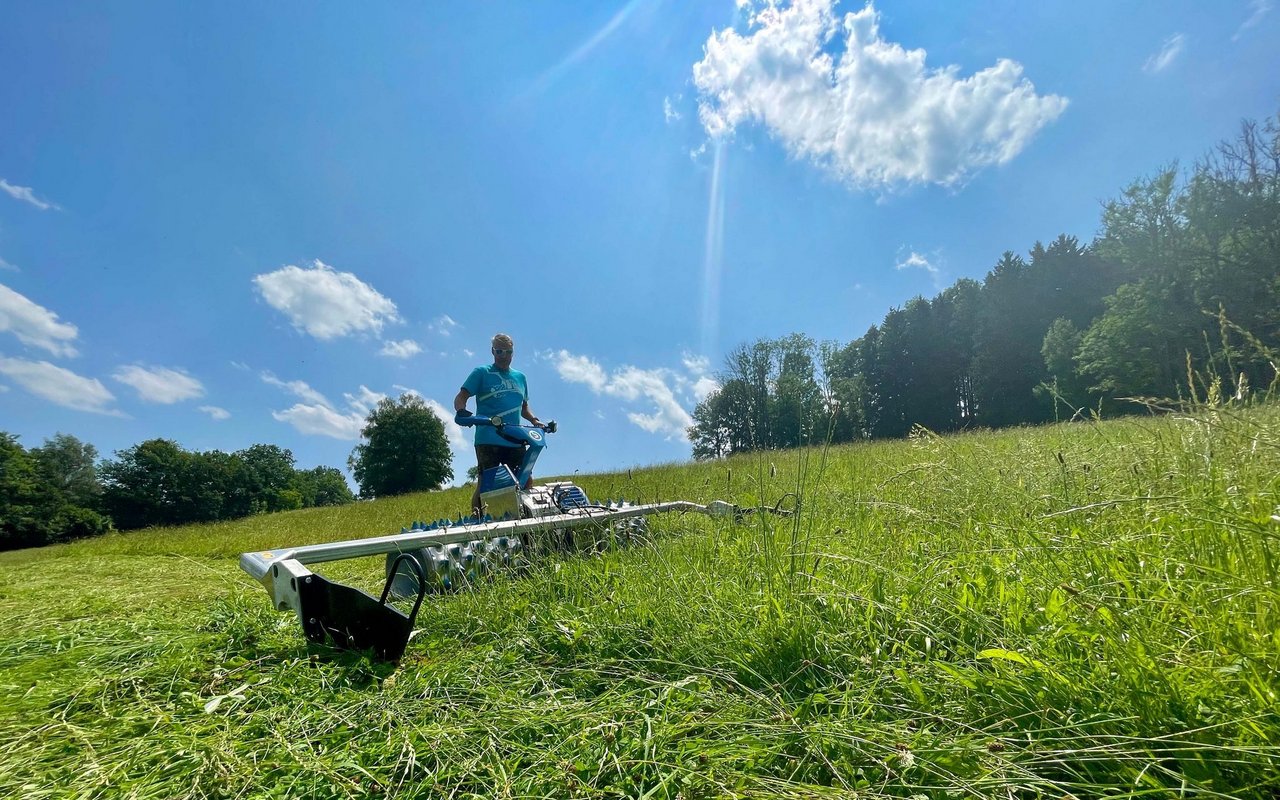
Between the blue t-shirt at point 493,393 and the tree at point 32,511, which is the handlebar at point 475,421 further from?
the tree at point 32,511

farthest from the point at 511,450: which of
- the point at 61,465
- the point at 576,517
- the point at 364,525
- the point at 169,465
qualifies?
the point at 61,465

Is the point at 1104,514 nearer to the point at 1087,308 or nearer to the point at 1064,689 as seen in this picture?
the point at 1064,689

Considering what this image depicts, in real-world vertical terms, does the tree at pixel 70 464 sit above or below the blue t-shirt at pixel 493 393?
above

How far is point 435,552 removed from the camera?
2850 mm

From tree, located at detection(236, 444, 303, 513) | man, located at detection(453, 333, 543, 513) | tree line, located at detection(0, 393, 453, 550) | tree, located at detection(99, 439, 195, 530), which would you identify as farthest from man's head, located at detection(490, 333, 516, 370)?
tree, located at detection(236, 444, 303, 513)

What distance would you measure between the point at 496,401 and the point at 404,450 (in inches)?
1295

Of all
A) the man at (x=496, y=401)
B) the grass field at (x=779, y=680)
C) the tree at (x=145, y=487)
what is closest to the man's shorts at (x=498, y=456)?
the man at (x=496, y=401)

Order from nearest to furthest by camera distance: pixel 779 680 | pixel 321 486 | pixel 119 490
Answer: pixel 779 680 → pixel 119 490 → pixel 321 486

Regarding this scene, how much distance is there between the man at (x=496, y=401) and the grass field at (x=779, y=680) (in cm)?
199

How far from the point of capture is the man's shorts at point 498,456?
4.25 m

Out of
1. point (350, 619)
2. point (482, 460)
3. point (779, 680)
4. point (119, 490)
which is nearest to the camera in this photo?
point (779, 680)

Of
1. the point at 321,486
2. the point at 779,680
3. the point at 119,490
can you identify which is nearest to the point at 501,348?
the point at 779,680

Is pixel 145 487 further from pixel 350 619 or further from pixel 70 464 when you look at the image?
pixel 350 619

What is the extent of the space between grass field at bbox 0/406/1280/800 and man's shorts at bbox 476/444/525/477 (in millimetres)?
1969
